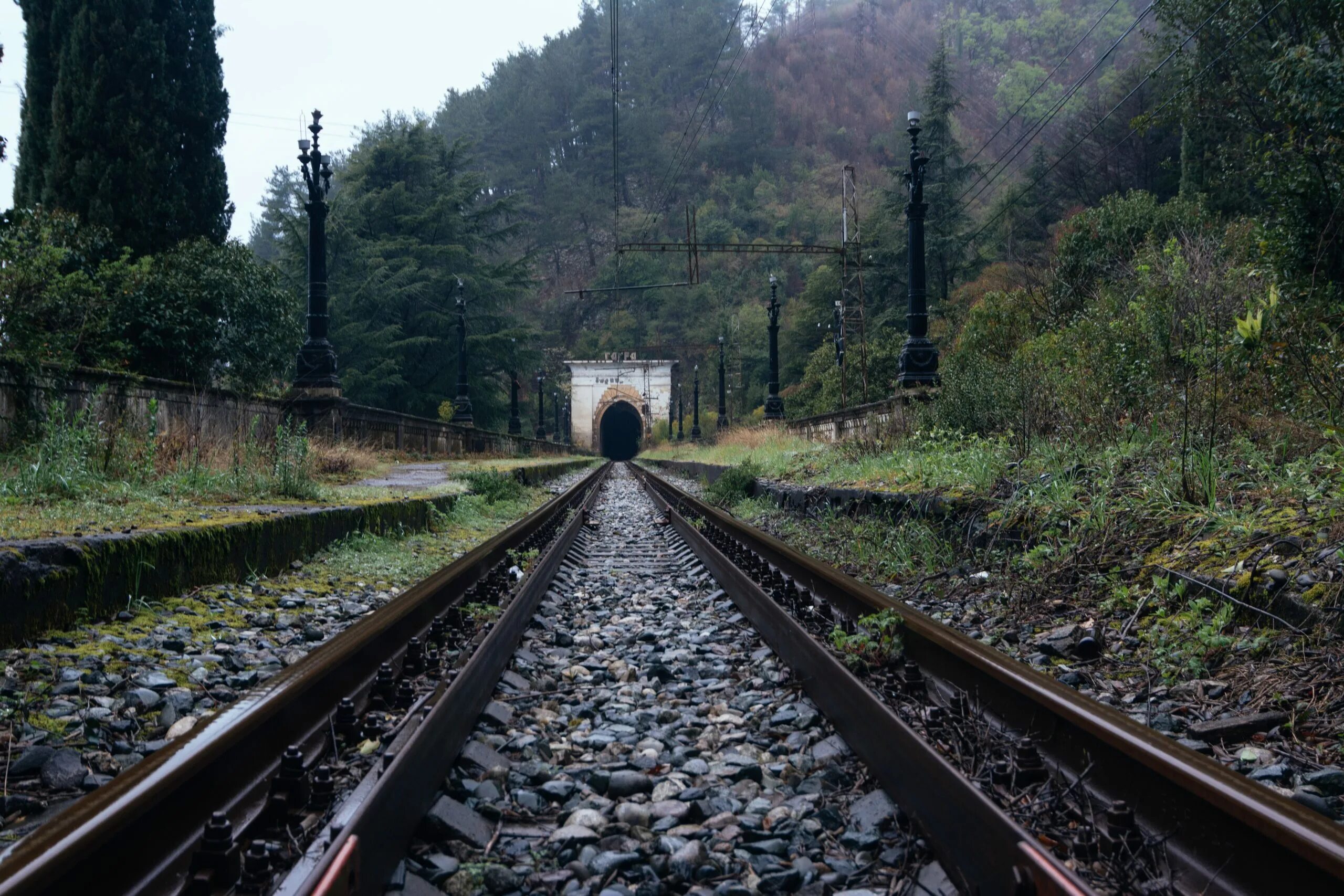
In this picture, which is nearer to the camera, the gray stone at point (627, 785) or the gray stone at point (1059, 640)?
the gray stone at point (627, 785)

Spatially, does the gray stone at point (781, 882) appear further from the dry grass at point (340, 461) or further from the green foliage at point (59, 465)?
the dry grass at point (340, 461)

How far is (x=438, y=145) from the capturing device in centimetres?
4756

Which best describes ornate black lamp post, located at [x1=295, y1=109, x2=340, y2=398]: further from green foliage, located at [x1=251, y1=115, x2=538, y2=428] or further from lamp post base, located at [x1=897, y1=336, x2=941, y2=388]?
green foliage, located at [x1=251, y1=115, x2=538, y2=428]

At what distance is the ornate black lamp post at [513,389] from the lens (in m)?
41.0

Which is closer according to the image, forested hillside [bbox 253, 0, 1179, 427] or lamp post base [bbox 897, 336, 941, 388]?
lamp post base [bbox 897, 336, 941, 388]

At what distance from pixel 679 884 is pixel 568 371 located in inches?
3263

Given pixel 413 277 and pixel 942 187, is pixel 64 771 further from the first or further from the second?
pixel 942 187

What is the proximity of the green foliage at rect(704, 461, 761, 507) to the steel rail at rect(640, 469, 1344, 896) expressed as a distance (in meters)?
10.6

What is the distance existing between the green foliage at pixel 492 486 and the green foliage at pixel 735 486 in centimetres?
320

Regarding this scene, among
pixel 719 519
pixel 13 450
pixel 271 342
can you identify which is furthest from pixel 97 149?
pixel 719 519

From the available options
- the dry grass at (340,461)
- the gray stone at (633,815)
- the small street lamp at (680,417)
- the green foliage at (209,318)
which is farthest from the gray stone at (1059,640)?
the small street lamp at (680,417)

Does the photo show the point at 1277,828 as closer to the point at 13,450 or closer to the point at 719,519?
the point at 719,519

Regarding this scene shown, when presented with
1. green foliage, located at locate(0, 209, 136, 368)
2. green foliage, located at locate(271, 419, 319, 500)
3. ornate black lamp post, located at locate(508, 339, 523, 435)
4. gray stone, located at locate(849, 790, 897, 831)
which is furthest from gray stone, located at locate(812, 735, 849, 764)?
ornate black lamp post, located at locate(508, 339, 523, 435)

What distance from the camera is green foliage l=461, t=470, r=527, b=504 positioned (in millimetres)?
13109
